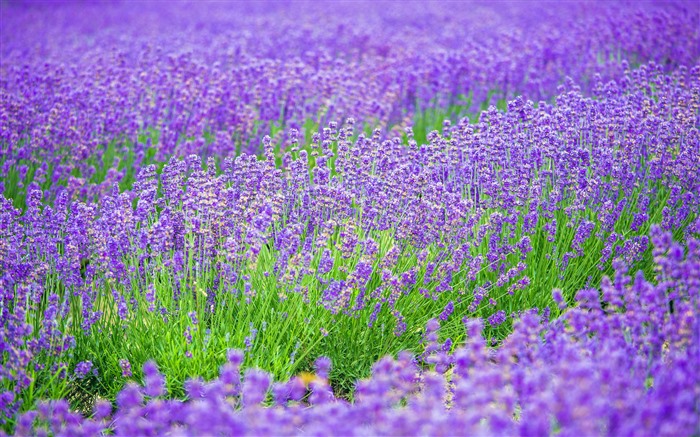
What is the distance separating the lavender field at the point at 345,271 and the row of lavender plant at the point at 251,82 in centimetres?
4

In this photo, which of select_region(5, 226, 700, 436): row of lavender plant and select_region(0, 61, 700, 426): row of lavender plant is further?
select_region(0, 61, 700, 426): row of lavender plant

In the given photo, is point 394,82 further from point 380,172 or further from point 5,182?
point 5,182

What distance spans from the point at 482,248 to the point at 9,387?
2090 millimetres

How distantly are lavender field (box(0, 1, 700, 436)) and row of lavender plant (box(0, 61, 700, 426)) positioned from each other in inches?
0.6

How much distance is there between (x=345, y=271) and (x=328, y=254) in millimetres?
195

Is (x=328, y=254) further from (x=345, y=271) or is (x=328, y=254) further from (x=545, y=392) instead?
(x=545, y=392)

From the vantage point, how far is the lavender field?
1769mm

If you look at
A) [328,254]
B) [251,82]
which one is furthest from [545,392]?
[251,82]

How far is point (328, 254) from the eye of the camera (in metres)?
2.76

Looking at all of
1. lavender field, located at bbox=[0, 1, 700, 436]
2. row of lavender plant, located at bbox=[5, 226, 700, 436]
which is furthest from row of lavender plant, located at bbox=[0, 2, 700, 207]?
row of lavender plant, located at bbox=[5, 226, 700, 436]

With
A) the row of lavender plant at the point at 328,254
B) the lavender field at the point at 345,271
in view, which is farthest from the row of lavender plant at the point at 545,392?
the row of lavender plant at the point at 328,254

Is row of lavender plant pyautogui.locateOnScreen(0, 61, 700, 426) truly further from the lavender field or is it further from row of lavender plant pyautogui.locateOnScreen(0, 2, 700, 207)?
row of lavender plant pyautogui.locateOnScreen(0, 2, 700, 207)

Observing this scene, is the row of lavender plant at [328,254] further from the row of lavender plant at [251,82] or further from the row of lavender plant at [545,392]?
the row of lavender plant at [251,82]

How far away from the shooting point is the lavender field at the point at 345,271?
1.77 metres
